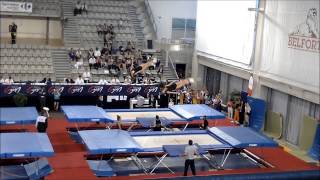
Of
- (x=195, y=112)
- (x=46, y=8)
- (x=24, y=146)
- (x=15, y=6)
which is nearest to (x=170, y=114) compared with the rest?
(x=195, y=112)

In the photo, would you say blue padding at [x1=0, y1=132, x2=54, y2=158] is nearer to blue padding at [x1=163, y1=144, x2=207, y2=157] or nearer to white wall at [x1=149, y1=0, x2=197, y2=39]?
blue padding at [x1=163, y1=144, x2=207, y2=157]

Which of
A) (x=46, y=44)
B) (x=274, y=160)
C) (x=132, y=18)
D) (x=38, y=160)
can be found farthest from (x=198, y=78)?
(x=38, y=160)

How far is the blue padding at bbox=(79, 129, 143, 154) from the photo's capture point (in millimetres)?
13898

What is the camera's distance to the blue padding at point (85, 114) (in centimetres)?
1723

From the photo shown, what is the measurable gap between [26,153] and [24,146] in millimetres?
636

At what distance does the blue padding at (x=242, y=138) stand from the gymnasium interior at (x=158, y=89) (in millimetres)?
56

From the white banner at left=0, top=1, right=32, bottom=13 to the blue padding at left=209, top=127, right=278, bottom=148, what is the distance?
16691 millimetres

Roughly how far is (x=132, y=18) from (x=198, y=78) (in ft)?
22.2

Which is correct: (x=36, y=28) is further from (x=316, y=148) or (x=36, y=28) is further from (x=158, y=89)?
(x=316, y=148)

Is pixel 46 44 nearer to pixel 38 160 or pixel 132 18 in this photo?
pixel 132 18

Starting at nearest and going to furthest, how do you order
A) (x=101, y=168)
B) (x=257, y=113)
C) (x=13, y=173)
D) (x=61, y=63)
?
(x=13, y=173) → (x=101, y=168) → (x=257, y=113) → (x=61, y=63)

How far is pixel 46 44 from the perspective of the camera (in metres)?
30.2

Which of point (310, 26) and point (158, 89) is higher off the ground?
point (310, 26)

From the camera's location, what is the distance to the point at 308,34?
18172 millimetres
